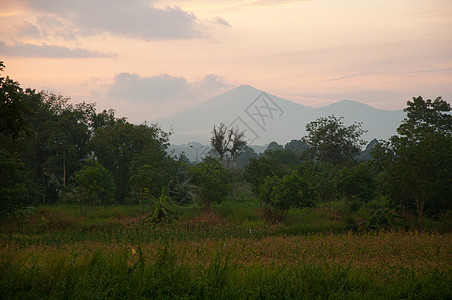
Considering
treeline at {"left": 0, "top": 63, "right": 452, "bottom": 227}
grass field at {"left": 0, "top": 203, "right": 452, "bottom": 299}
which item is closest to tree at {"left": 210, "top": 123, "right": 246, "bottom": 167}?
treeline at {"left": 0, "top": 63, "right": 452, "bottom": 227}

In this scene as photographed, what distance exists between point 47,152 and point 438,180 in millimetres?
29744

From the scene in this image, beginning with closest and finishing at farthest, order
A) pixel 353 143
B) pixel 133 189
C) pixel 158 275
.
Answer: pixel 158 275, pixel 133 189, pixel 353 143

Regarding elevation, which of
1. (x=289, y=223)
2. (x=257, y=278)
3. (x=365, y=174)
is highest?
(x=365, y=174)

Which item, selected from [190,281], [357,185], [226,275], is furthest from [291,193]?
[190,281]

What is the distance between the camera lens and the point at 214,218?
85.8 ft

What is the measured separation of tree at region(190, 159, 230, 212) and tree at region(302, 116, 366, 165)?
17.6m

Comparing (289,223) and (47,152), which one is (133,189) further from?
(289,223)

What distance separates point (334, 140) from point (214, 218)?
21829 mm

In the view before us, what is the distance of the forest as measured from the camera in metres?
8.59

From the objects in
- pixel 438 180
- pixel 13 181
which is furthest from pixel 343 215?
pixel 13 181

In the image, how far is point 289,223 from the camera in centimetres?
2392

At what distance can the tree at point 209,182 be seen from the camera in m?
26.3

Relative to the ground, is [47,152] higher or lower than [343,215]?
higher

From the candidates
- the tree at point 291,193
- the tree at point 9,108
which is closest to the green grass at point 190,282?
the tree at point 9,108
